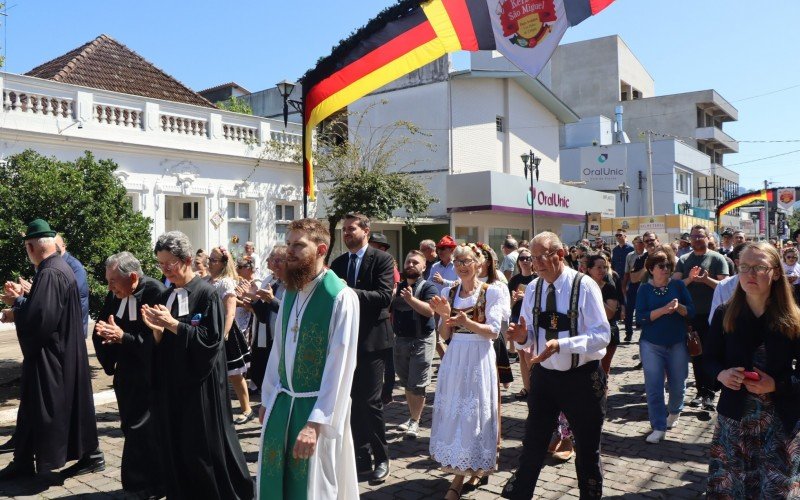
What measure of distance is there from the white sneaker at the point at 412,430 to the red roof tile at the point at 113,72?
16.1 metres

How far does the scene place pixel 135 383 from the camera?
5.18 metres

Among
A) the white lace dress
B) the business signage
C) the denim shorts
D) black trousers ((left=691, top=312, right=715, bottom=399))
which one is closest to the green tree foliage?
the business signage

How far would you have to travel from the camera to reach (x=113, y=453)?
20.0ft

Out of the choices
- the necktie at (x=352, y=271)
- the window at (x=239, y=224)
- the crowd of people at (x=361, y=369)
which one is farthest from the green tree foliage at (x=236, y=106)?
the necktie at (x=352, y=271)

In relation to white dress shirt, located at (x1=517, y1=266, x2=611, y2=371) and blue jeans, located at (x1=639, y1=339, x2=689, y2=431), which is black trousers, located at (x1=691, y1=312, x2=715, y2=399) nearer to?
blue jeans, located at (x1=639, y1=339, x2=689, y2=431)

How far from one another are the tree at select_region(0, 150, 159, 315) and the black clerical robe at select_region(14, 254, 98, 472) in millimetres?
3392

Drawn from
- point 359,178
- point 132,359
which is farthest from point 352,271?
point 359,178

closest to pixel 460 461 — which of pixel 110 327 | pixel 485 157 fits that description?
pixel 110 327

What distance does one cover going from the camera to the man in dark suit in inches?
208

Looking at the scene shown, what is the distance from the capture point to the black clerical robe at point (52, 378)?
17.2ft

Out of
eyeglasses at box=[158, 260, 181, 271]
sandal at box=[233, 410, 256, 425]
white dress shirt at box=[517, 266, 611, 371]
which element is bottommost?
sandal at box=[233, 410, 256, 425]

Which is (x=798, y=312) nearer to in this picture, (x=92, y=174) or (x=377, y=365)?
(x=377, y=365)

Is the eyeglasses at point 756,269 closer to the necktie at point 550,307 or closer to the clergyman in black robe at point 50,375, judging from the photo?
the necktie at point 550,307

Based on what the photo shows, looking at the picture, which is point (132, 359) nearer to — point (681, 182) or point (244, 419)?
Result: point (244, 419)
